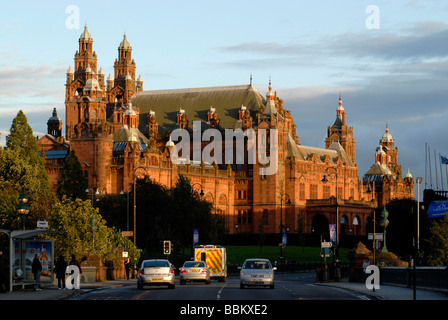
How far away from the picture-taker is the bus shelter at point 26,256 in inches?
2244

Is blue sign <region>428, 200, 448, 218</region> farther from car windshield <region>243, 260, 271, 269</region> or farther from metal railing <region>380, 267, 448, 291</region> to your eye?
car windshield <region>243, 260, 271, 269</region>

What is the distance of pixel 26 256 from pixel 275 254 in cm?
10030

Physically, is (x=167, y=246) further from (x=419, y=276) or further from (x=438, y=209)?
(x=419, y=276)

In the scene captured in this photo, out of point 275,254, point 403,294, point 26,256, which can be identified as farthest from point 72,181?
point 403,294

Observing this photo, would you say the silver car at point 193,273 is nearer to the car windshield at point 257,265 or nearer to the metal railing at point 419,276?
the car windshield at point 257,265

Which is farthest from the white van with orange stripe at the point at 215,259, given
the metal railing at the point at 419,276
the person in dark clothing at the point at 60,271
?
the person in dark clothing at the point at 60,271

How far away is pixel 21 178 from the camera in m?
124

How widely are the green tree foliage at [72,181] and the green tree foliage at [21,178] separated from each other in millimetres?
10584

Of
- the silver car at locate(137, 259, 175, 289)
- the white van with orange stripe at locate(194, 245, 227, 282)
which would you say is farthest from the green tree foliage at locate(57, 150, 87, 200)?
the silver car at locate(137, 259, 175, 289)
